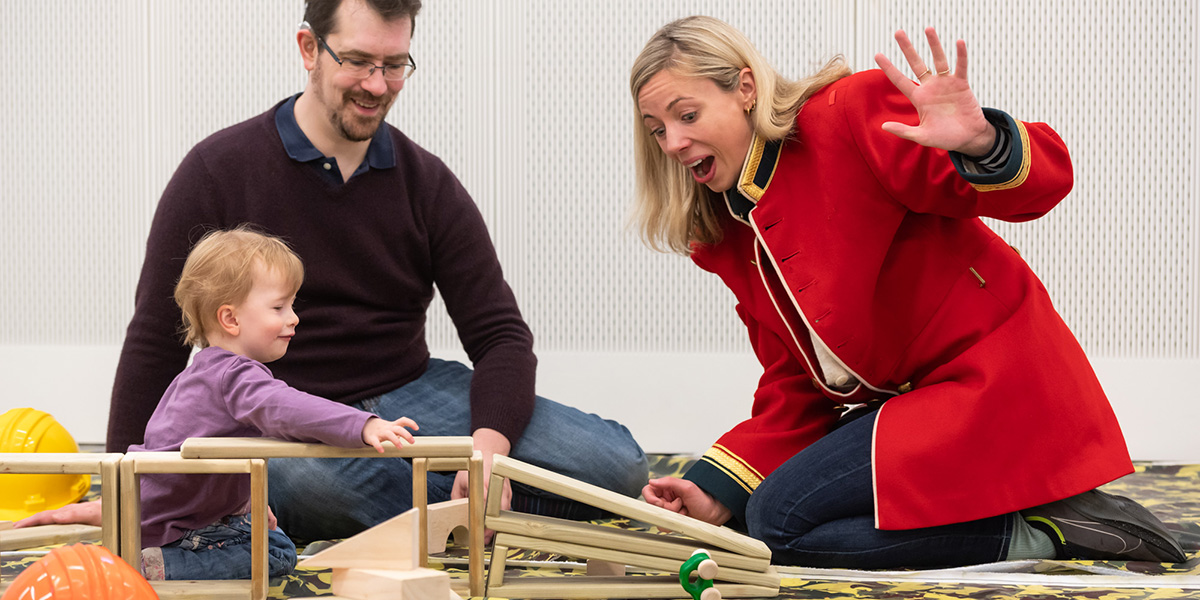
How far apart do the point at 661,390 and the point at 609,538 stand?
5.33ft

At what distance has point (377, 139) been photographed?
6.82ft

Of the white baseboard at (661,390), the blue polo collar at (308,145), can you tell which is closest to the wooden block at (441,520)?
the blue polo collar at (308,145)

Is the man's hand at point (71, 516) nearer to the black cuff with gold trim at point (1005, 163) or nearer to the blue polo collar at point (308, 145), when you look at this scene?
the blue polo collar at point (308, 145)

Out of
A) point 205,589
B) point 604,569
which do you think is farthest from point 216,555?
point 604,569

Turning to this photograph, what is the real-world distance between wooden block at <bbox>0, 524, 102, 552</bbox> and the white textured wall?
1633 mm

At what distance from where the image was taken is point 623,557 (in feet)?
4.79

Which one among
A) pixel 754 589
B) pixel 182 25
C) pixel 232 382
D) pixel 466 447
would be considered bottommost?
pixel 754 589

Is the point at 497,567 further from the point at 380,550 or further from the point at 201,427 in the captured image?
the point at 201,427

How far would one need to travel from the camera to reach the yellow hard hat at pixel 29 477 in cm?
206

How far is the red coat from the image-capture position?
5.32ft

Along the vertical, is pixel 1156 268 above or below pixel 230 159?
below

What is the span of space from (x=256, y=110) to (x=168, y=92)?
29cm

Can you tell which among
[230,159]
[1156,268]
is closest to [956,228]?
[230,159]

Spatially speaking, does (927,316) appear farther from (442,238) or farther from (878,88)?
(442,238)
